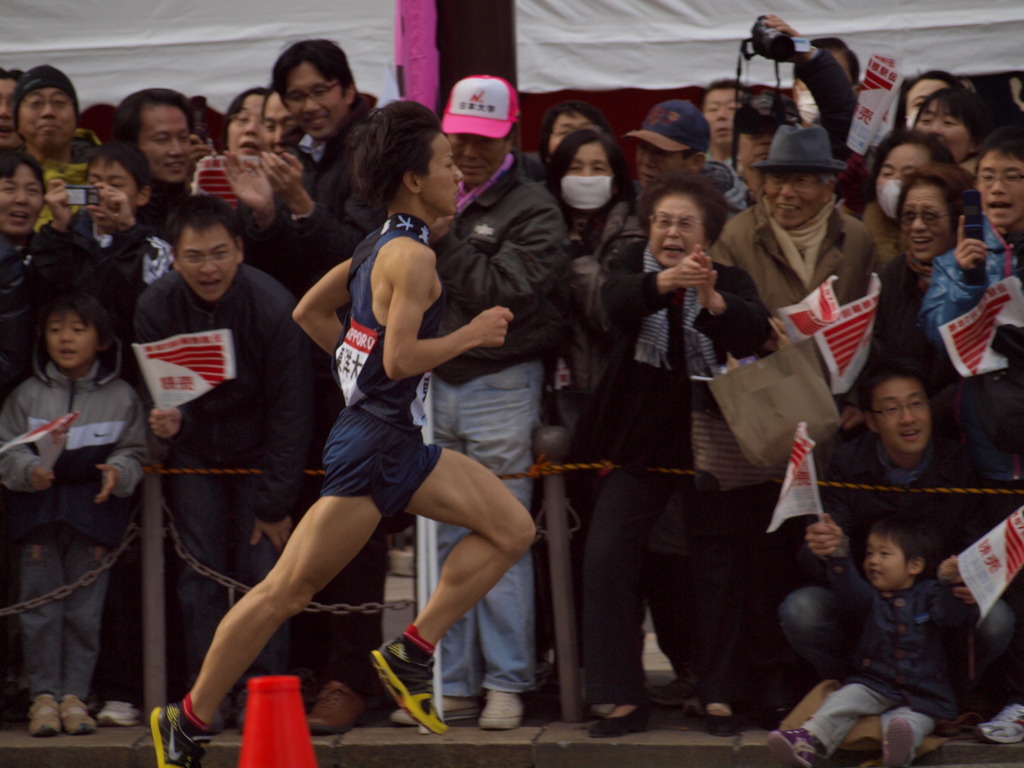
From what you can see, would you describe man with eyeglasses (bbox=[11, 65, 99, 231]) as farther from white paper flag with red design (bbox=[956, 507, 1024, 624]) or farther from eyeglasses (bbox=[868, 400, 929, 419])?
white paper flag with red design (bbox=[956, 507, 1024, 624])

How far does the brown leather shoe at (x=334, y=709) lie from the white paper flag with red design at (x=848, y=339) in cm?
240

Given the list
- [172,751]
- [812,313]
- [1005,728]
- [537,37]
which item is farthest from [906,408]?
[537,37]

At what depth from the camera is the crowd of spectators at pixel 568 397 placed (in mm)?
5812

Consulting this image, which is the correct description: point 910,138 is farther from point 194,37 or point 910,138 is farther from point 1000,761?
point 194,37

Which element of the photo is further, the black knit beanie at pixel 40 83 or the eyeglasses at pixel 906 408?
the black knit beanie at pixel 40 83

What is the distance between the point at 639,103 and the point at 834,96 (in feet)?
10.8

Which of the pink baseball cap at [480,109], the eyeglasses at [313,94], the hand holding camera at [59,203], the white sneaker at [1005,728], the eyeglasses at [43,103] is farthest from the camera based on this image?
the eyeglasses at [43,103]

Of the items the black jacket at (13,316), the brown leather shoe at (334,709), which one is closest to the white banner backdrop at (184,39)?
the black jacket at (13,316)

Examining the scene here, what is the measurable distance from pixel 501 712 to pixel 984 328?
96.7 inches

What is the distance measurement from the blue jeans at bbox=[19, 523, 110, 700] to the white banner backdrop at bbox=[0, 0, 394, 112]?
3453mm

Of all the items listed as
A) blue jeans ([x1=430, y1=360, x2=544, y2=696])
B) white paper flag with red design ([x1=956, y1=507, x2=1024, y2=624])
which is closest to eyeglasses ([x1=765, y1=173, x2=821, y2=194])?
blue jeans ([x1=430, y1=360, x2=544, y2=696])

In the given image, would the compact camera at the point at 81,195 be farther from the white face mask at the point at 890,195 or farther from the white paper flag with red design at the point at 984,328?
the white paper flag with red design at the point at 984,328

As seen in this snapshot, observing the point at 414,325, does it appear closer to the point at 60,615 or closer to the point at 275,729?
the point at 275,729

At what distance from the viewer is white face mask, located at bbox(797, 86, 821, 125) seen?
714 centimetres
